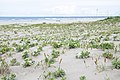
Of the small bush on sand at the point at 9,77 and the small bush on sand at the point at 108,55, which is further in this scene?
the small bush on sand at the point at 108,55

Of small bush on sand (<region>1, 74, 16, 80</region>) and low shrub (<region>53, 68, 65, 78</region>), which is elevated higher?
low shrub (<region>53, 68, 65, 78</region>)

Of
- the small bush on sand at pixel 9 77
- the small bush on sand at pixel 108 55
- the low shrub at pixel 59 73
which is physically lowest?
the small bush on sand at pixel 9 77

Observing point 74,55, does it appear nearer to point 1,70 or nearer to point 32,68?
point 32,68

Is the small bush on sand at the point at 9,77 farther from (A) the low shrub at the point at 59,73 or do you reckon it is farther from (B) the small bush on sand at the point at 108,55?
(B) the small bush on sand at the point at 108,55

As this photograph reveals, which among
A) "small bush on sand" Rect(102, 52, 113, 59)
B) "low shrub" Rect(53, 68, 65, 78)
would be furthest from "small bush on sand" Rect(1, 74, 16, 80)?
"small bush on sand" Rect(102, 52, 113, 59)

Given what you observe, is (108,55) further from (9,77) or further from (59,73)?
(9,77)

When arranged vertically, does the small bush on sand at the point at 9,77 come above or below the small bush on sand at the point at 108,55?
below

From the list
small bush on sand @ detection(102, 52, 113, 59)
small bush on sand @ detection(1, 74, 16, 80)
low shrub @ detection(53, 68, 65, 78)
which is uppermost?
small bush on sand @ detection(102, 52, 113, 59)

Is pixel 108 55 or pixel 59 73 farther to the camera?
pixel 108 55

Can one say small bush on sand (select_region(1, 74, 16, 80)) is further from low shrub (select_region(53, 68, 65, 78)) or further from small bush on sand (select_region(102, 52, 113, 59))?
small bush on sand (select_region(102, 52, 113, 59))

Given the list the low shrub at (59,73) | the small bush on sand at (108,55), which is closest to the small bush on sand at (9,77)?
the low shrub at (59,73)

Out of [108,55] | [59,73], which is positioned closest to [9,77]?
[59,73]

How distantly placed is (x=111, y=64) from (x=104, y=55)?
2.44ft

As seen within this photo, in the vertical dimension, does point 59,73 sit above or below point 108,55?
below
